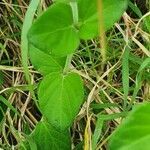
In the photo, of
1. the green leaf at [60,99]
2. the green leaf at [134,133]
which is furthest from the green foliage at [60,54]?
the green leaf at [134,133]

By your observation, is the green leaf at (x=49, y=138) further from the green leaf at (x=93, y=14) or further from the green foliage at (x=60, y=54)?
the green leaf at (x=93, y=14)

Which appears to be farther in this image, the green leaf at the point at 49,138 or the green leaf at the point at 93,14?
the green leaf at the point at 49,138

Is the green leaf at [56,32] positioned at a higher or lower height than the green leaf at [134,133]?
higher

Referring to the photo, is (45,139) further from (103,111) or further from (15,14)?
(15,14)

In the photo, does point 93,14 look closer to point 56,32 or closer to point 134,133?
point 56,32

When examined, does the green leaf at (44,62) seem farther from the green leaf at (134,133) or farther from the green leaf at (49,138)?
the green leaf at (134,133)

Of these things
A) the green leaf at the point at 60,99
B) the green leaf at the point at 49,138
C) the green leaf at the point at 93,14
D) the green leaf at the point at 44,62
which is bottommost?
the green leaf at the point at 49,138

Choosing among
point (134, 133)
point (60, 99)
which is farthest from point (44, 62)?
point (134, 133)

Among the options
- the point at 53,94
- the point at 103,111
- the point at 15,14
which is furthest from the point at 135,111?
the point at 15,14

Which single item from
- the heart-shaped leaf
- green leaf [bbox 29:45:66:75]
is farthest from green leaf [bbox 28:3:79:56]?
green leaf [bbox 29:45:66:75]
